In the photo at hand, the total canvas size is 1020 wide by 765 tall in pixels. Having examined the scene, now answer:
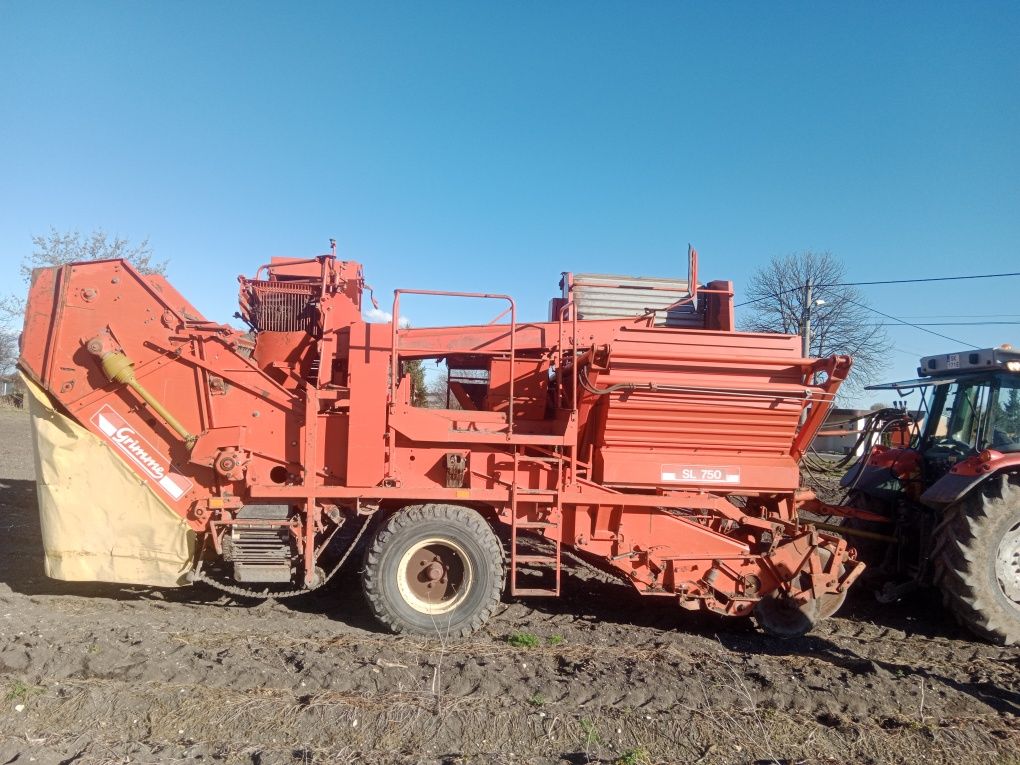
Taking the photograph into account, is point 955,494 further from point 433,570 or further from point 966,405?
point 433,570

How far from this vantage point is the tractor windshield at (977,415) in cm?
633

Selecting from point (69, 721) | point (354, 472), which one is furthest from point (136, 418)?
point (69, 721)

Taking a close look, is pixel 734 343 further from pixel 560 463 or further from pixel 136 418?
pixel 136 418

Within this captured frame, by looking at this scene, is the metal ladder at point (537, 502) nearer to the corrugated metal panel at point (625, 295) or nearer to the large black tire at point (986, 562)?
the corrugated metal panel at point (625, 295)

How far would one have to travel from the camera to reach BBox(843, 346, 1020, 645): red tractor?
5.73 meters

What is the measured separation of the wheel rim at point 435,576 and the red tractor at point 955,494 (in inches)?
158

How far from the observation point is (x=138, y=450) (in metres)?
5.54

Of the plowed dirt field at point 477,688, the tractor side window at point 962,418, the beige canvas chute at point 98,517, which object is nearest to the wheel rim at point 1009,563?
the plowed dirt field at point 477,688

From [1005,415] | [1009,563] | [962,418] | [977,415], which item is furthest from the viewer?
[962,418]

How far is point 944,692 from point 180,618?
5722 mm

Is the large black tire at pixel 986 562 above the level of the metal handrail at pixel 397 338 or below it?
below

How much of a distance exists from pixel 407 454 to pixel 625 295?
2.64 m

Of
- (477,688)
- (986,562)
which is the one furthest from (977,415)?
(477,688)

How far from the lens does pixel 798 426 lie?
19.4 ft
